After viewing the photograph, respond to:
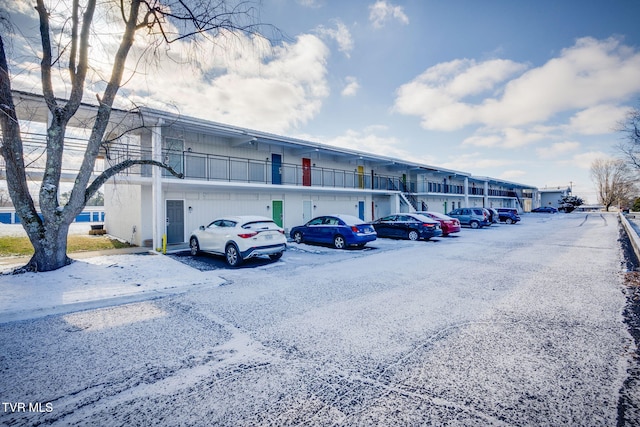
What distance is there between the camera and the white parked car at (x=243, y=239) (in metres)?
9.22

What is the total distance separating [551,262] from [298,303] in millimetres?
8392

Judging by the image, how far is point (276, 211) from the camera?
58.2 ft

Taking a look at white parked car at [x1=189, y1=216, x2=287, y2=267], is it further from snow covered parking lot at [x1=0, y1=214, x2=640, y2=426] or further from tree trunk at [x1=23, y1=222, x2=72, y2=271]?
tree trunk at [x1=23, y1=222, x2=72, y2=271]

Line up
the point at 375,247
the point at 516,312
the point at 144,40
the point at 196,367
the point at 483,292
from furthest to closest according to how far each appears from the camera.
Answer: the point at 375,247, the point at 144,40, the point at 483,292, the point at 516,312, the point at 196,367

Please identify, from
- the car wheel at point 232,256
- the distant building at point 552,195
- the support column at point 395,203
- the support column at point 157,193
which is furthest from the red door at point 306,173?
the distant building at point 552,195

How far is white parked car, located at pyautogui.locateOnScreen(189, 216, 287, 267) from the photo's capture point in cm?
922

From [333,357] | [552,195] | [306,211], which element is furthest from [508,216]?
[552,195]

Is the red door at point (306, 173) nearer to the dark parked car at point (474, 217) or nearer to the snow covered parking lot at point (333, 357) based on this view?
the dark parked car at point (474, 217)

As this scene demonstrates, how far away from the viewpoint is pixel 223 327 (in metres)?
4.50

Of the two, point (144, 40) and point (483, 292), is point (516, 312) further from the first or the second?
point (144, 40)

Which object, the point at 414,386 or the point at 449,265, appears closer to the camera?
the point at 414,386

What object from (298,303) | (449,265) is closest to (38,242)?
(298,303)

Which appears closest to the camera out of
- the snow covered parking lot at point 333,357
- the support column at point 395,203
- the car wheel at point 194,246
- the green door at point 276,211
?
the snow covered parking lot at point 333,357

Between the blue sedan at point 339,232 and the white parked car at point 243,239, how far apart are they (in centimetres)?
340
